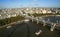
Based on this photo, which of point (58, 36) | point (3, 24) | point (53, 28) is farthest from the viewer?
point (3, 24)

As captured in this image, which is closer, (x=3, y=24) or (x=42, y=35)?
(x=42, y=35)

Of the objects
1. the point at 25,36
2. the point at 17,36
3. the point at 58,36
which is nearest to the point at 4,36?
the point at 17,36

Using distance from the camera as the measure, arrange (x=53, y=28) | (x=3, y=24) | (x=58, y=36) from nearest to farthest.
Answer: (x=58, y=36)
(x=53, y=28)
(x=3, y=24)

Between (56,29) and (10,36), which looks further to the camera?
(56,29)

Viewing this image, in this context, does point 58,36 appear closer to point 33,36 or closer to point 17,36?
point 33,36

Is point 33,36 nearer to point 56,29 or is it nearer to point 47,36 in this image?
point 47,36

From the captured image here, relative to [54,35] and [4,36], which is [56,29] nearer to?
[54,35]

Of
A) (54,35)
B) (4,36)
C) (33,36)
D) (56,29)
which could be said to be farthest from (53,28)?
(4,36)
